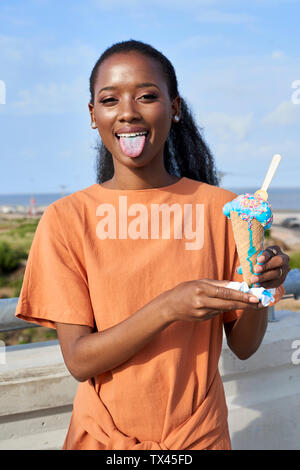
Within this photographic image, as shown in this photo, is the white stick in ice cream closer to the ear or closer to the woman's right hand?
the woman's right hand

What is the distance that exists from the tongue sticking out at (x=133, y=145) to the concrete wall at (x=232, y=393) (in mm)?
1040

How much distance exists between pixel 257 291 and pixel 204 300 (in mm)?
145

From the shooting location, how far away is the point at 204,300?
1.20 m

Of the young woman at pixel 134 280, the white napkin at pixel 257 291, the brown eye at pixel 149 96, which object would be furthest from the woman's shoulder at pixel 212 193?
the white napkin at pixel 257 291

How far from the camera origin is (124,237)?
58.6 inches

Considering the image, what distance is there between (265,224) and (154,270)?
0.35 metres

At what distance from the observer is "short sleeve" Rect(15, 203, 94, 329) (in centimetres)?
143

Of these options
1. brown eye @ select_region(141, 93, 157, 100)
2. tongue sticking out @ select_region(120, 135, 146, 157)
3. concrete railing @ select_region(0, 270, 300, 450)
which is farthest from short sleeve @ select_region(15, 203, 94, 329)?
concrete railing @ select_region(0, 270, 300, 450)

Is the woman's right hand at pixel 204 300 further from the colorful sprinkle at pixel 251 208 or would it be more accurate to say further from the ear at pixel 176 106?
the ear at pixel 176 106

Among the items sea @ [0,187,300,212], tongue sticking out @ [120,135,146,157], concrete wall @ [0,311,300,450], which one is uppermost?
tongue sticking out @ [120,135,146,157]

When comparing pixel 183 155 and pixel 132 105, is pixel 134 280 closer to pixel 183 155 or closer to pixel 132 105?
pixel 132 105

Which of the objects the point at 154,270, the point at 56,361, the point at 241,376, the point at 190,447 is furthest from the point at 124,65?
the point at 241,376

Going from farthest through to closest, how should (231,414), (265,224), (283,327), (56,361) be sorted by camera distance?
1. (283,327)
2. (231,414)
3. (56,361)
4. (265,224)

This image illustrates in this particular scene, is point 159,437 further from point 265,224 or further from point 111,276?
point 265,224
